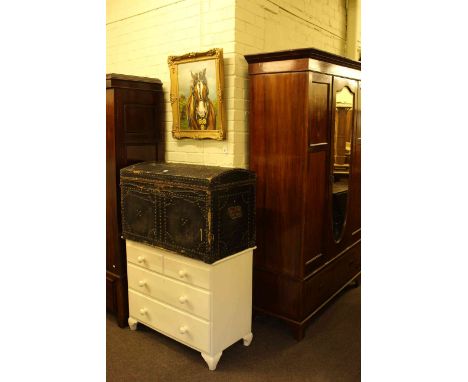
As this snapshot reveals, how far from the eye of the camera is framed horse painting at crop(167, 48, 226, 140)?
2797 millimetres

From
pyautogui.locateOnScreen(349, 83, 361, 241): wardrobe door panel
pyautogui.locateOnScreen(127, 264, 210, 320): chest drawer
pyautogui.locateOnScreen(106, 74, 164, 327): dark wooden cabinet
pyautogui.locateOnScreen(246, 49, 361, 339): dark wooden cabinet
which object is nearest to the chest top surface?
pyautogui.locateOnScreen(106, 74, 164, 327): dark wooden cabinet

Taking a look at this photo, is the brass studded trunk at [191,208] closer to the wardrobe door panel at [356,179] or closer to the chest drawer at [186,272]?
the chest drawer at [186,272]

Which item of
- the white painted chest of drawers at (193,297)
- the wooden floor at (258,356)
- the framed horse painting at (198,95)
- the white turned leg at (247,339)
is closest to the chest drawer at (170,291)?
the white painted chest of drawers at (193,297)

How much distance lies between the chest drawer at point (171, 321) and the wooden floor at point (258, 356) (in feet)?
0.43

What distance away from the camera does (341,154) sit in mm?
3121

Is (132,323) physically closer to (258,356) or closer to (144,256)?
(144,256)

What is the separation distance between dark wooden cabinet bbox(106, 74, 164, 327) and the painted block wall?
0.61 ft

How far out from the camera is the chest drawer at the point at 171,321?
2.44m

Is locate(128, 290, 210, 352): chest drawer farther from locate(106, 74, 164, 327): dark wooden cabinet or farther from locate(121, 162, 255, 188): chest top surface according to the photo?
locate(121, 162, 255, 188): chest top surface

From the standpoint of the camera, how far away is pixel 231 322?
2.54 metres

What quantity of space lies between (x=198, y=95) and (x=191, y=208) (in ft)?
3.28

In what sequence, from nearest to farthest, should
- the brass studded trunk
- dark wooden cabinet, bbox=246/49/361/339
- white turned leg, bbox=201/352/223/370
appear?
the brass studded trunk → white turned leg, bbox=201/352/223/370 → dark wooden cabinet, bbox=246/49/361/339

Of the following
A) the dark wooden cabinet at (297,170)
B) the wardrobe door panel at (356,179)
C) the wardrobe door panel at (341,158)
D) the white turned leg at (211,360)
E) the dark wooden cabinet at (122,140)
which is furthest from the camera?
the wardrobe door panel at (356,179)
